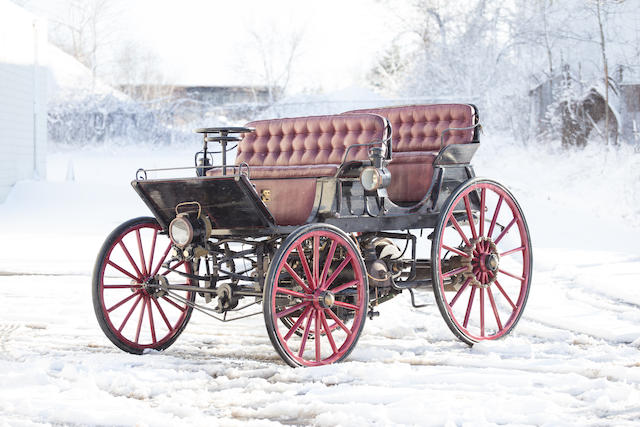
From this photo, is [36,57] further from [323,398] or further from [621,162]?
[323,398]

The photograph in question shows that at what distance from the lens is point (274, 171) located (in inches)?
228

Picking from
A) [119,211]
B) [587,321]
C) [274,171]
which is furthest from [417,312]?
[119,211]

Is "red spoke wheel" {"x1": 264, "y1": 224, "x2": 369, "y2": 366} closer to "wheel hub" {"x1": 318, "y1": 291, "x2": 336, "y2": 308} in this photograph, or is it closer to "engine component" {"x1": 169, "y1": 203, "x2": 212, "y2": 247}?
"wheel hub" {"x1": 318, "y1": 291, "x2": 336, "y2": 308}

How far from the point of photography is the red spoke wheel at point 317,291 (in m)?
5.04

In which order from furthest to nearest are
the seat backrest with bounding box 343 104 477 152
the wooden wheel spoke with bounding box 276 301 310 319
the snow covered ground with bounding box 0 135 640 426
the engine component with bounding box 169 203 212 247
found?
the seat backrest with bounding box 343 104 477 152 < the engine component with bounding box 169 203 212 247 < the wooden wheel spoke with bounding box 276 301 310 319 < the snow covered ground with bounding box 0 135 640 426

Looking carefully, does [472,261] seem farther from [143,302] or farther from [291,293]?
[143,302]

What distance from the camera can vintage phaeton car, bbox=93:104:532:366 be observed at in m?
5.37

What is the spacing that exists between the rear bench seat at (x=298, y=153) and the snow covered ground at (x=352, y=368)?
1.01 m

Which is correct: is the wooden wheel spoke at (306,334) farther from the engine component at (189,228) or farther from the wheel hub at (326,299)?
the engine component at (189,228)

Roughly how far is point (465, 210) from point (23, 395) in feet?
10.8

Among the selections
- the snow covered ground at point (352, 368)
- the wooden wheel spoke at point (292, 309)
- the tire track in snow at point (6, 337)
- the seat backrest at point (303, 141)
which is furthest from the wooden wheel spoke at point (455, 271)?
the tire track in snow at point (6, 337)

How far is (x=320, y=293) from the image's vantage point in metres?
5.32

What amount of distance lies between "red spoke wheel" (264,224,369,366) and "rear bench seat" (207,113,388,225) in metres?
0.29

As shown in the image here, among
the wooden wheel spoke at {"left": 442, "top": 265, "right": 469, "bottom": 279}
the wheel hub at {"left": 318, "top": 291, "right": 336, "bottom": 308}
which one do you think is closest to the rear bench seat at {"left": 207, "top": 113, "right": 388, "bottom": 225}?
the wheel hub at {"left": 318, "top": 291, "right": 336, "bottom": 308}
